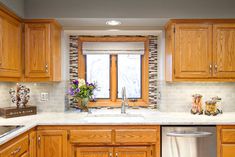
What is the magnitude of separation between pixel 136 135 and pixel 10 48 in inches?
62.9

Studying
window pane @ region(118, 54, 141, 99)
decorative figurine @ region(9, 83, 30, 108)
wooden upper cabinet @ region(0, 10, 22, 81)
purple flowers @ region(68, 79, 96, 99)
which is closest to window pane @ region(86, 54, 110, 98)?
window pane @ region(118, 54, 141, 99)

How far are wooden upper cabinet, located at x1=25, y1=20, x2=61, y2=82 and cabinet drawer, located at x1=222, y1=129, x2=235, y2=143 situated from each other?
1957 millimetres

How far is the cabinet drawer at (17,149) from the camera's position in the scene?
6.23ft

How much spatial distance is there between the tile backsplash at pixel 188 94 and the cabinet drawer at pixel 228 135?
29.1 inches

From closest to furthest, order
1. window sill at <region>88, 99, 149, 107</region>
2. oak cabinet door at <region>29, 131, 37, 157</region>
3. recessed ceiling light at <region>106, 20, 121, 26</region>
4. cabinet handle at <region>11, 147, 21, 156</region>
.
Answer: cabinet handle at <region>11, 147, 21, 156</region> < oak cabinet door at <region>29, 131, 37, 157</region> < recessed ceiling light at <region>106, 20, 121, 26</region> < window sill at <region>88, 99, 149, 107</region>

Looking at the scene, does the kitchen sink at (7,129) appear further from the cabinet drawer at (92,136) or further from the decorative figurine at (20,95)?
the decorative figurine at (20,95)

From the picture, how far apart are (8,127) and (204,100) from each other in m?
→ 2.36

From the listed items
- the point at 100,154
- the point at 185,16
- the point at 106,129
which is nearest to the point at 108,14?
the point at 185,16

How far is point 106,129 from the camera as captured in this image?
102 inches

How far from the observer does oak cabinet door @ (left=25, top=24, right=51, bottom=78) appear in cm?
287

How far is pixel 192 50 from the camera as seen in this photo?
2.91m

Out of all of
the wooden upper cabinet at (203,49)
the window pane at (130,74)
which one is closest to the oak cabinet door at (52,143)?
the window pane at (130,74)

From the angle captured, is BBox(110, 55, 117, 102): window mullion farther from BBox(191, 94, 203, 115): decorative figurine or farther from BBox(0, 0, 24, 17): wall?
BBox(0, 0, 24, 17): wall

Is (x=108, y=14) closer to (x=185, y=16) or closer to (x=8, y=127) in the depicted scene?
(x=185, y=16)
